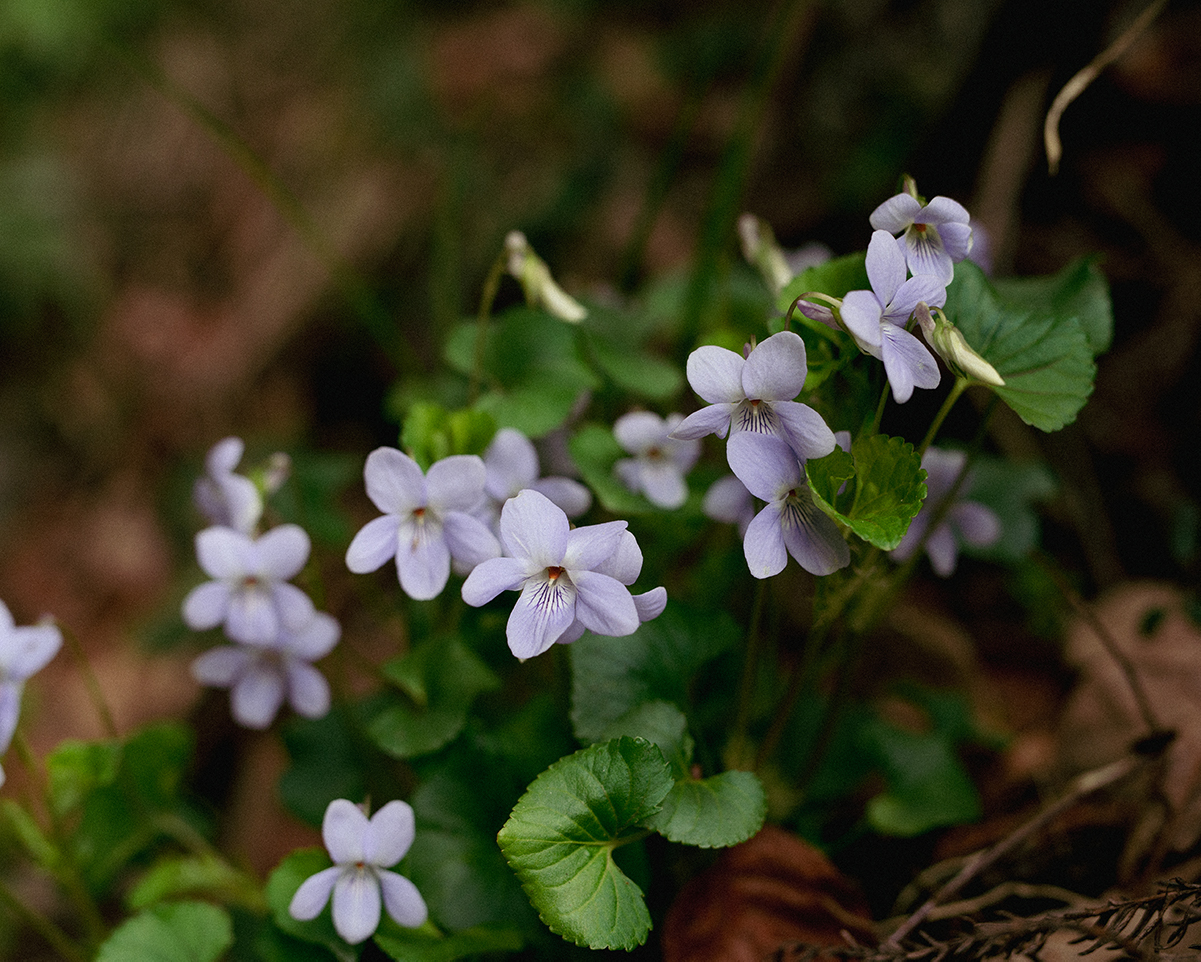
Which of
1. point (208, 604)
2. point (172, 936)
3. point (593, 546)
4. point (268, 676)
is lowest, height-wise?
point (172, 936)

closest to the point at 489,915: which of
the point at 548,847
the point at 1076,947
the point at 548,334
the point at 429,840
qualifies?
the point at 429,840

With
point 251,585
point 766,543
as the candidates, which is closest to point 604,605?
point 766,543

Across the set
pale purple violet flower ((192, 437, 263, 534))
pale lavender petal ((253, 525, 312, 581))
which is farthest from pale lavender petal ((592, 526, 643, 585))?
pale purple violet flower ((192, 437, 263, 534))

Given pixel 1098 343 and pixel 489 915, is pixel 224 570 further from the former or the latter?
pixel 1098 343

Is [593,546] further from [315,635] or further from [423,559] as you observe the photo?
[315,635]

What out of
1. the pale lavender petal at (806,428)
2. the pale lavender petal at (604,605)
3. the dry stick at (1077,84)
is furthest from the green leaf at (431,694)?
the dry stick at (1077,84)

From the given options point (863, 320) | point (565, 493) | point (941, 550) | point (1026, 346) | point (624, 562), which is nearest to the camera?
point (863, 320)

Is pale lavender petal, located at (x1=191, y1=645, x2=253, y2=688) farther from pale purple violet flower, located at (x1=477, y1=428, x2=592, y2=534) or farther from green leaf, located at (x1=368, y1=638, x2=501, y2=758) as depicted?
pale purple violet flower, located at (x1=477, y1=428, x2=592, y2=534)
